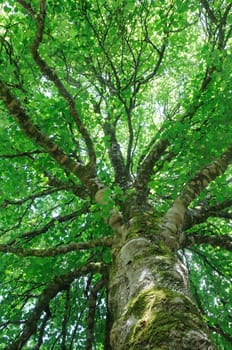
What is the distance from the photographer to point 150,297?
8.15ft

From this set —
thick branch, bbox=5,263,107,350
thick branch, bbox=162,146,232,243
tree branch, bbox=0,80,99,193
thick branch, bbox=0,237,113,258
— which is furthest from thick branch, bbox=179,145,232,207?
thick branch, bbox=5,263,107,350

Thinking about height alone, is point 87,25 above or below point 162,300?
above

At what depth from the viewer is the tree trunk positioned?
6.46 feet

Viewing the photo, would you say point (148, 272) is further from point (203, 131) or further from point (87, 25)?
point (87, 25)

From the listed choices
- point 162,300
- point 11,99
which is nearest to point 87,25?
point 11,99

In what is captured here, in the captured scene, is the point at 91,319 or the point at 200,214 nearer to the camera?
the point at 200,214

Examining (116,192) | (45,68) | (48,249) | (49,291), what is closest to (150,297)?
(116,192)

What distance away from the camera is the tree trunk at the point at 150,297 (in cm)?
197

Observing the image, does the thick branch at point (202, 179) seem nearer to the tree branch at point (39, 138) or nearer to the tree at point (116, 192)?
the tree at point (116, 192)

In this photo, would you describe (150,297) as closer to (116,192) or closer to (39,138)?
(116,192)

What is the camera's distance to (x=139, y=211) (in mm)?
4344

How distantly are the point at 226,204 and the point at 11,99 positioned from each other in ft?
12.8

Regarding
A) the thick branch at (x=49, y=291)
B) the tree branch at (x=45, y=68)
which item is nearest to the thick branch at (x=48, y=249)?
the thick branch at (x=49, y=291)

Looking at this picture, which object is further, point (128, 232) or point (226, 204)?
point (226, 204)
